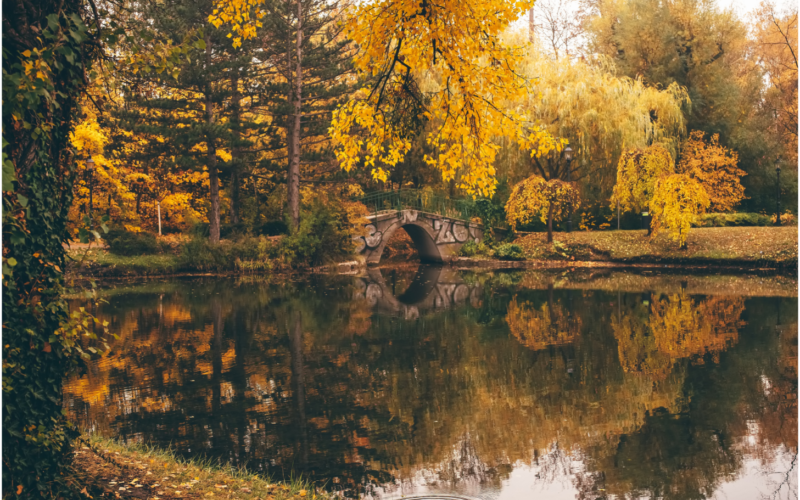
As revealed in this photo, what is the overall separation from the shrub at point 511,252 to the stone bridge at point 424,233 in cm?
249

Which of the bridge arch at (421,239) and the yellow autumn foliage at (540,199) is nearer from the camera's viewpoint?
the yellow autumn foliage at (540,199)

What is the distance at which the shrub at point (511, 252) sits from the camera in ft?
89.5

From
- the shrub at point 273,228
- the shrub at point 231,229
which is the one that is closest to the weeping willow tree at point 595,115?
the shrub at point 273,228

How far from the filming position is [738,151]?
97.3ft

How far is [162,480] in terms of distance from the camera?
5.04 metres

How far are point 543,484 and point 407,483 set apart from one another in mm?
1179

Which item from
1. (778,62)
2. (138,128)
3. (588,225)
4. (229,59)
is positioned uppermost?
(778,62)

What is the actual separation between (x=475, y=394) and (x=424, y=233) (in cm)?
2131

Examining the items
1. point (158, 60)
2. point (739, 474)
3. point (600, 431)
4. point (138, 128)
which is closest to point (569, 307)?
point (600, 431)

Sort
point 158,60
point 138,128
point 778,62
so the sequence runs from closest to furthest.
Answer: point 158,60 → point 138,128 → point 778,62

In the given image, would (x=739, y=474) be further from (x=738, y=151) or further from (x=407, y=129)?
(x=738, y=151)

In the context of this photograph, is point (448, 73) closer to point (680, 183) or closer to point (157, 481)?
point (157, 481)

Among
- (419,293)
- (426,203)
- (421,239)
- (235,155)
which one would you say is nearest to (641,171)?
(426,203)

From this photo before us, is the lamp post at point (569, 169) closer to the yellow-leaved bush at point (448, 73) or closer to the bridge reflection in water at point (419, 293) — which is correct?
the bridge reflection in water at point (419, 293)
